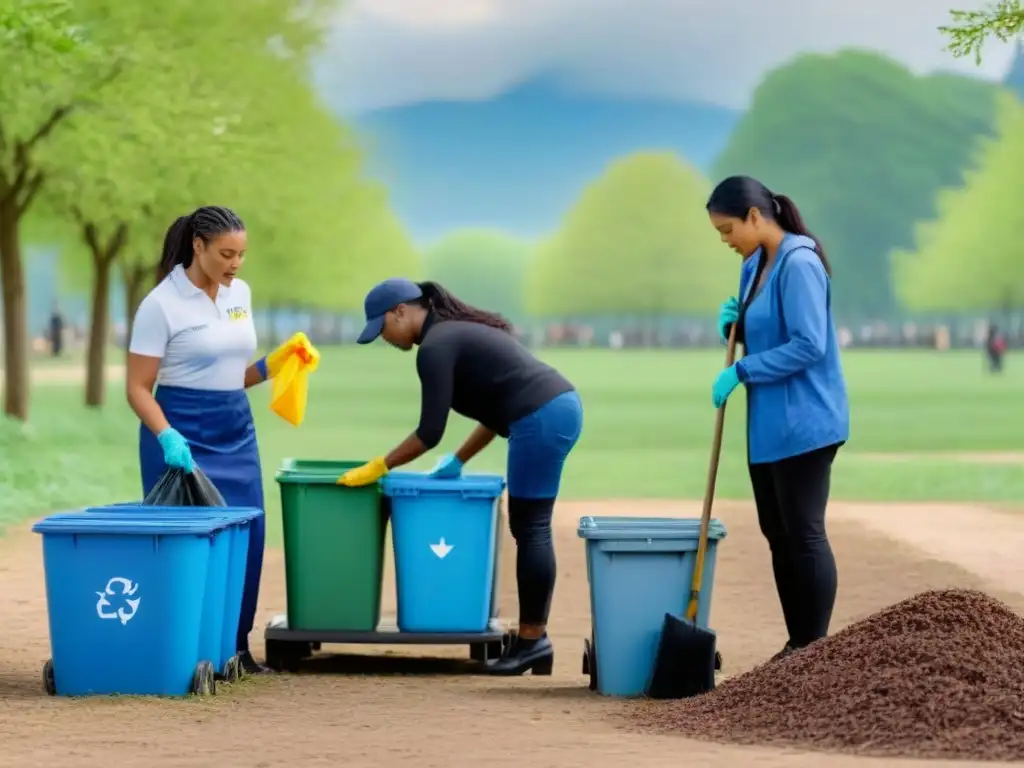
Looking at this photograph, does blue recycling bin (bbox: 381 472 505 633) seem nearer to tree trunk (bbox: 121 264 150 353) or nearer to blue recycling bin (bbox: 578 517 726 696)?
blue recycling bin (bbox: 578 517 726 696)

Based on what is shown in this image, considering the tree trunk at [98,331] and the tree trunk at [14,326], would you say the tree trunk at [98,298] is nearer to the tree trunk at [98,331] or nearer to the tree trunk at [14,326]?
the tree trunk at [98,331]

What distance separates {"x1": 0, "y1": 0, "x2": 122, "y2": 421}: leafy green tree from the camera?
1440 cm

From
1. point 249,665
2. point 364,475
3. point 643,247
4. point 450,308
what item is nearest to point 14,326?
point 249,665

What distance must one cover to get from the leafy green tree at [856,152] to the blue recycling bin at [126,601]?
8318 centimetres

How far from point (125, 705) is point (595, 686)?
6.65 feet

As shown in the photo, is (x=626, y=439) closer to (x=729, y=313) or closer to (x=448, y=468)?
(x=448, y=468)

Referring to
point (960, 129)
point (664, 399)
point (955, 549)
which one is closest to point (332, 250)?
point (664, 399)

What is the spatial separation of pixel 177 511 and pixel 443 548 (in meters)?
1.47

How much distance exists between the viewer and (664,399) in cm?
3941

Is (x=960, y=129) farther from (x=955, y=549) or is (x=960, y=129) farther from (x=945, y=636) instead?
(x=945, y=636)

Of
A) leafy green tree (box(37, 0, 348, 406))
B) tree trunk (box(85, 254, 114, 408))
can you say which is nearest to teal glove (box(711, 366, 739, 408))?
leafy green tree (box(37, 0, 348, 406))

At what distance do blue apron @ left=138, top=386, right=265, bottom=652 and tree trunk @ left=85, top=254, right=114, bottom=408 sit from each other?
19.7 meters

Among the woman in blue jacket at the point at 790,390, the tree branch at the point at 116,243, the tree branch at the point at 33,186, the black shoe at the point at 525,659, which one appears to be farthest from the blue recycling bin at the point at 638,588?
the tree branch at the point at 116,243

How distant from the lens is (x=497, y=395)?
7980mm
